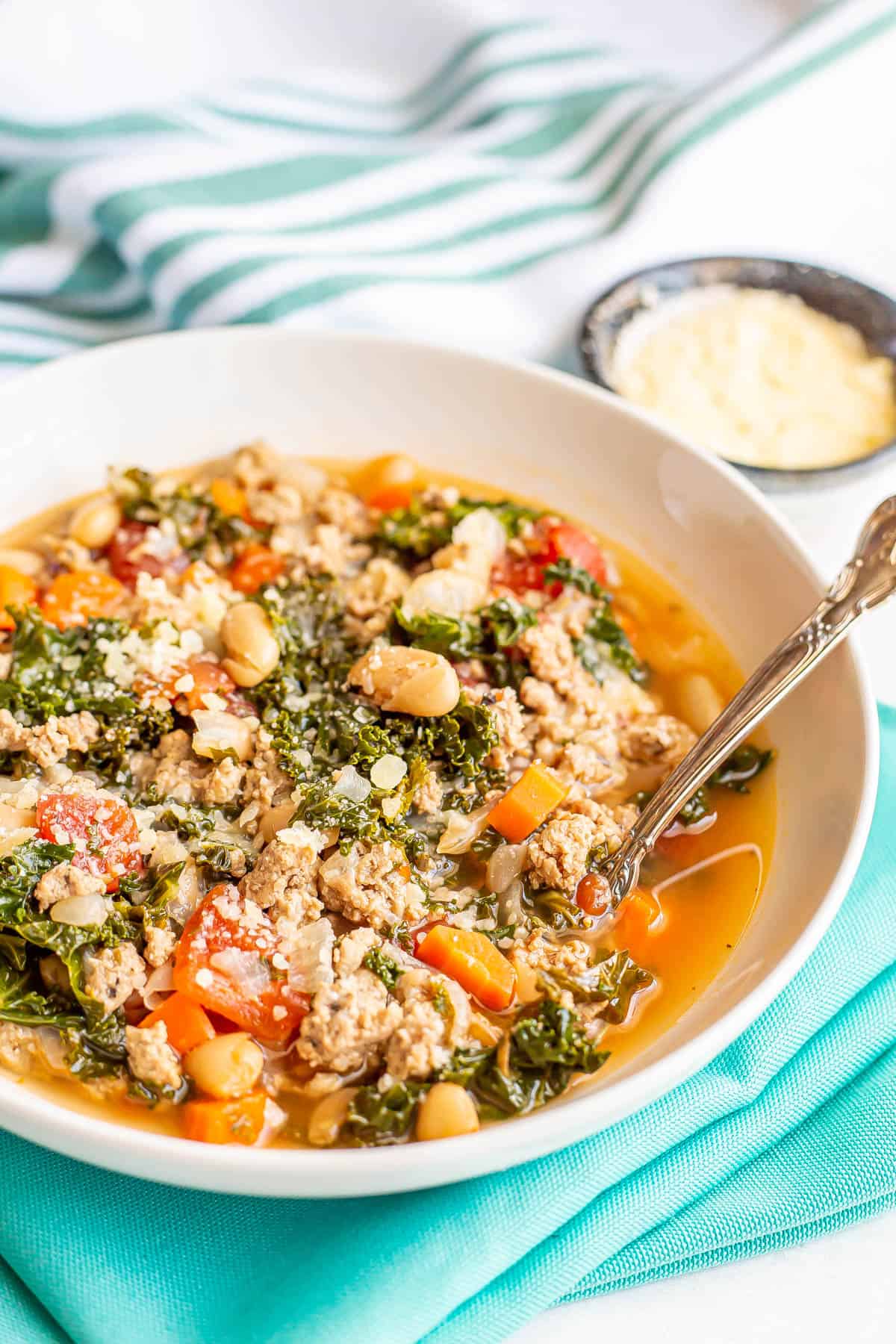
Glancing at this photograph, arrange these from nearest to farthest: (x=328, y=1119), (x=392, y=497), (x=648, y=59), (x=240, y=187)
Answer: (x=328, y=1119), (x=392, y=497), (x=240, y=187), (x=648, y=59)

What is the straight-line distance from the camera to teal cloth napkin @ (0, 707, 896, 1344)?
139 inches

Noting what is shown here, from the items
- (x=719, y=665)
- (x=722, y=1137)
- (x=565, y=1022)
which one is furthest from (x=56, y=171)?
(x=722, y=1137)

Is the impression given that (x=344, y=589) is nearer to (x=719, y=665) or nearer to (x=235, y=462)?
(x=235, y=462)

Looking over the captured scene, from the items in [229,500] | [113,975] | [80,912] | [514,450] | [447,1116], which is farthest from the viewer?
[514,450]

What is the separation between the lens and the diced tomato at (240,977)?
3801 mm

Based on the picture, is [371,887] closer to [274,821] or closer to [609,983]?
[274,821]

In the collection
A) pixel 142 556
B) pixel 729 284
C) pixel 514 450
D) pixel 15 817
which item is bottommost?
pixel 15 817

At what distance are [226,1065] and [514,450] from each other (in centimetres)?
309

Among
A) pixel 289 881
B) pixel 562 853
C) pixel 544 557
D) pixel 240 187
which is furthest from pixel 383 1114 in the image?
pixel 240 187

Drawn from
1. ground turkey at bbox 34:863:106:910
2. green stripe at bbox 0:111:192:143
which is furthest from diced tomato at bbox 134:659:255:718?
green stripe at bbox 0:111:192:143

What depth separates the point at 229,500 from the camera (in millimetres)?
5480

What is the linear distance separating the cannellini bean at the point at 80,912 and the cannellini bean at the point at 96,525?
184cm

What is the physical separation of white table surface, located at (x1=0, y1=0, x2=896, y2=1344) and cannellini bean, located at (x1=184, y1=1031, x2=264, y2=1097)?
1.09 meters

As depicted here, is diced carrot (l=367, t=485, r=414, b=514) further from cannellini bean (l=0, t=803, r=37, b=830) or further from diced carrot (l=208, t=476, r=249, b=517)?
cannellini bean (l=0, t=803, r=37, b=830)
